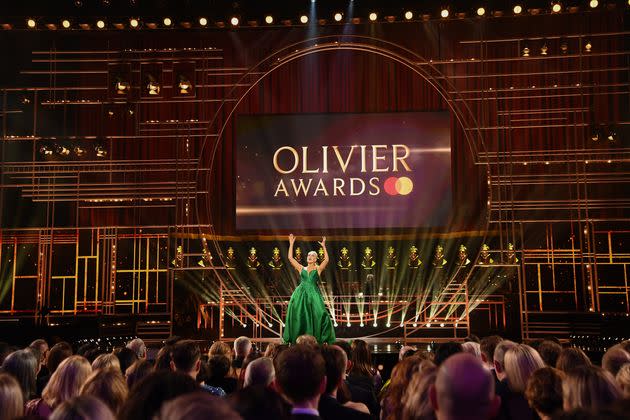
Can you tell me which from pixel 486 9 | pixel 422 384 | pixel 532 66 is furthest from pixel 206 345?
pixel 422 384

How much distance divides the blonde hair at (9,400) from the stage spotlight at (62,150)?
36.1ft

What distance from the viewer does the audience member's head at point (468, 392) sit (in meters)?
2.08

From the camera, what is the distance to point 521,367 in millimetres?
3998

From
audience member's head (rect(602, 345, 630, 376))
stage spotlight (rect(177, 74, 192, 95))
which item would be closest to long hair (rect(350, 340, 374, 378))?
audience member's head (rect(602, 345, 630, 376))

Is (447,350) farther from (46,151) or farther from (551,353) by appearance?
(46,151)

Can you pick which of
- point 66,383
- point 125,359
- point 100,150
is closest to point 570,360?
point 66,383

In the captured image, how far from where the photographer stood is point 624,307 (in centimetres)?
1394

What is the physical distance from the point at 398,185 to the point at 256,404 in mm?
12568

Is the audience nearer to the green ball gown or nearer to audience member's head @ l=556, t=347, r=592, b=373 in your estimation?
audience member's head @ l=556, t=347, r=592, b=373

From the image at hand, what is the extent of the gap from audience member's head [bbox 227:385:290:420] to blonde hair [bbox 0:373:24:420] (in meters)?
0.76

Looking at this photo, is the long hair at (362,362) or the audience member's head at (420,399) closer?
the audience member's head at (420,399)

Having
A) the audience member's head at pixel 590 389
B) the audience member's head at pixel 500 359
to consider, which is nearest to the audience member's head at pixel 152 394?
the audience member's head at pixel 590 389

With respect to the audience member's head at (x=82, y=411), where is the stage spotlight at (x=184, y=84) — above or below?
above

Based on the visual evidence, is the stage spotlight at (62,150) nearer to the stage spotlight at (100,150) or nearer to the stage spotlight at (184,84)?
the stage spotlight at (100,150)
